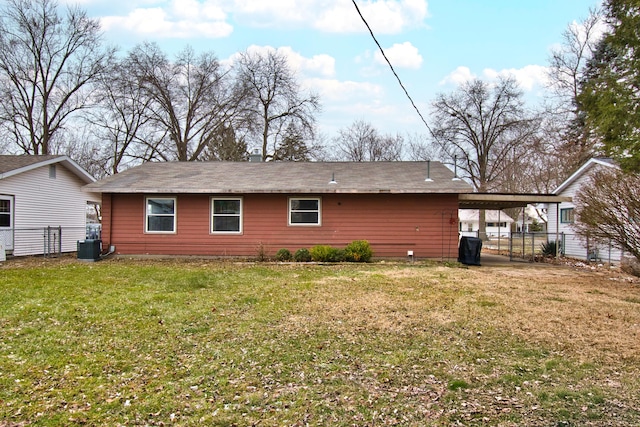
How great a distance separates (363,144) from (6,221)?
1184 inches

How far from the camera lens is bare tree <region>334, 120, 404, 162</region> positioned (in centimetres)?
3922

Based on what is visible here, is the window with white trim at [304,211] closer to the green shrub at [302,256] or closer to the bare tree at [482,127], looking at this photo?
the green shrub at [302,256]

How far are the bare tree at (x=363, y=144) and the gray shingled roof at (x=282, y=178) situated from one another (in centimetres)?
2298

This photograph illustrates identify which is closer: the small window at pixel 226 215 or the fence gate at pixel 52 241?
the small window at pixel 226 215

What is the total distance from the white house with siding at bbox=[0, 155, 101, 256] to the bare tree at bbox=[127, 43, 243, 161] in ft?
40.0

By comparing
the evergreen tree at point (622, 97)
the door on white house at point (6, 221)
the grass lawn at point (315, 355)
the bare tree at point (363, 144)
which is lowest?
the grass lawn at point (315, 355)

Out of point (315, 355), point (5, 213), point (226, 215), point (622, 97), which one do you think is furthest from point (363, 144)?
point (315, 355)

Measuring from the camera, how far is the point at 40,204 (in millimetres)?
15000

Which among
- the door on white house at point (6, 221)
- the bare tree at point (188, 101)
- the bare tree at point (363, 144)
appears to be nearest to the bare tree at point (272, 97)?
the bare tree at point (188, 101)

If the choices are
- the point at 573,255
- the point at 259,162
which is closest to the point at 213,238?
the point at 259,162

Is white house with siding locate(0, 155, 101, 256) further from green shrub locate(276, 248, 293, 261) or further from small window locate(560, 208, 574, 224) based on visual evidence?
small window locate(560, 208, 574, 224)

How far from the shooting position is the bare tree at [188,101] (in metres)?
28.6

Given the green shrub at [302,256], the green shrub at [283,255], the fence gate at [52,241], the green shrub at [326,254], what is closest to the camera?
the green shrub at [326,254]

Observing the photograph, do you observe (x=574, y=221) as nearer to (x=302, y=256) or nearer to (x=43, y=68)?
(x=302, y=256)
